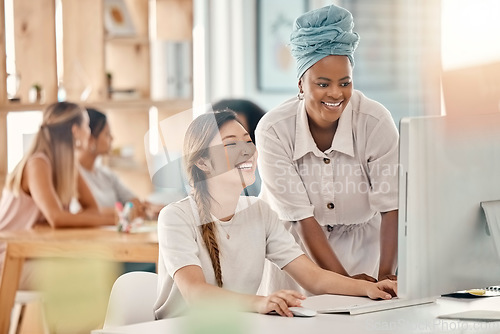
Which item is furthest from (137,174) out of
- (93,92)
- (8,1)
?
(8,1)

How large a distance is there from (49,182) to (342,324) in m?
2.26

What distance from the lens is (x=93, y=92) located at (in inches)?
189

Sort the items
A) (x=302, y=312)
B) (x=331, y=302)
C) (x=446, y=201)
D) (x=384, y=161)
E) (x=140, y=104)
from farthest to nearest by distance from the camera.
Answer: (x=140, y=104) → (x=384, y=161) → (x=331, y=302) → (x=302, y=312) → (x=446, y=201)

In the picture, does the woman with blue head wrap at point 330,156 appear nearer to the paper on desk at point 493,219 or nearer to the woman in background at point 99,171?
the paper on desk at point 493,219

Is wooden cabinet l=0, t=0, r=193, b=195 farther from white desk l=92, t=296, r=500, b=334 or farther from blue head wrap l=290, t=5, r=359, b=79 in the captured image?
white desk l=92, t=296, r=500, b=334

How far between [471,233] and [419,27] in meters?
3.17

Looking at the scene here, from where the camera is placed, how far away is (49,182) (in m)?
3.39

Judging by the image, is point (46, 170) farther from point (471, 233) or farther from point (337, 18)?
point (471, 233)

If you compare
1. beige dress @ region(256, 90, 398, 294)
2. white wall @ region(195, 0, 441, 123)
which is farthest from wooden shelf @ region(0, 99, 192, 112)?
beige dress @ region(256, 90, 398, 294)

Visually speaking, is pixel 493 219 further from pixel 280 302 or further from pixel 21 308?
pixel 21 308

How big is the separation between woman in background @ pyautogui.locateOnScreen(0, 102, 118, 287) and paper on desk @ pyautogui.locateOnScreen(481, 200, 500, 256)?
7.50ft

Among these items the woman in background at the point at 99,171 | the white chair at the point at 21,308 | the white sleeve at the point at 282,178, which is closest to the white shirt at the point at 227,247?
the white sleeve at the point at 282,178

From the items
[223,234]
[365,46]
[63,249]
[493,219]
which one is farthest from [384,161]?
[365,46]

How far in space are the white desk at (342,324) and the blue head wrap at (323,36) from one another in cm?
71
